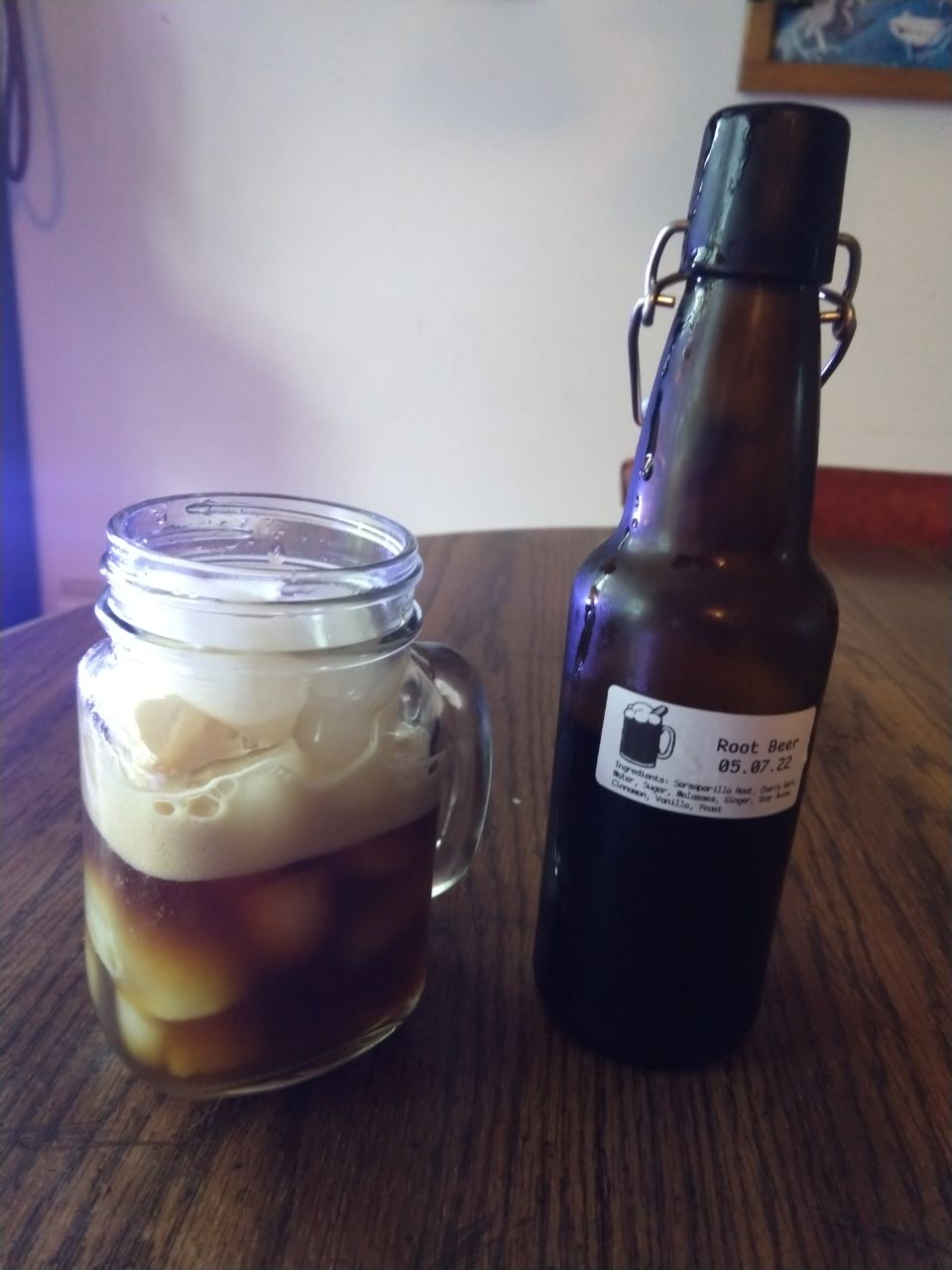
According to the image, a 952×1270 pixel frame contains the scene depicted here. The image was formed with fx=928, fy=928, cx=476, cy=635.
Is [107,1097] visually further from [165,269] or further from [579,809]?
[165,269]

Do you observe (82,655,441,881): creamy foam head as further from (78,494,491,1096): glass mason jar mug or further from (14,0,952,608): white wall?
(14,0,952,608): white wall

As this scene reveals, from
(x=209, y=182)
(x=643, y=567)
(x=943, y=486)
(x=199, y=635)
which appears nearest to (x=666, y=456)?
(x=643, y=567)

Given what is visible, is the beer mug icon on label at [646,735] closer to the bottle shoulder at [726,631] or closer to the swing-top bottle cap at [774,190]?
the bottle shoulder at [726,631]

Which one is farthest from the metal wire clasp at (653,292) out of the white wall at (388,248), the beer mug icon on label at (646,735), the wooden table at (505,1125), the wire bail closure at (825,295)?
the white wall at (388,248)

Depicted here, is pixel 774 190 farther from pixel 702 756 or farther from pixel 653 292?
pixel 702 756

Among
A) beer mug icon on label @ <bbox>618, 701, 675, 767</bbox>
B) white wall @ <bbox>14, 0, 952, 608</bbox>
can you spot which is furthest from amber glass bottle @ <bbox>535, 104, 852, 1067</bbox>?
white wall @ <bbox>14, 0, 952, 608</bbox>

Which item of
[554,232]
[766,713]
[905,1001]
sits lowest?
[905,1001]

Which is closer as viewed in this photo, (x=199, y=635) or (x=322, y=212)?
(x=199, y=635)

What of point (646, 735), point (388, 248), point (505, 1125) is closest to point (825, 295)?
point (646, 735)
